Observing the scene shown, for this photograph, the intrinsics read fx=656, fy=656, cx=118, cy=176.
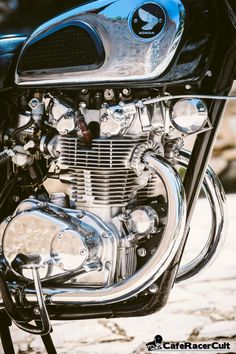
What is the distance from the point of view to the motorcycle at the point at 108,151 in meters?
1.83

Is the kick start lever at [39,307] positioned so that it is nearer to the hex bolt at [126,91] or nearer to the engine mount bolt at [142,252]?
the engine mount bolt at [142,252]

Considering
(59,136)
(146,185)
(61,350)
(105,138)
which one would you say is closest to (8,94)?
(59,136)

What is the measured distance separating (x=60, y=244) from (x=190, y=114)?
565 millimetres

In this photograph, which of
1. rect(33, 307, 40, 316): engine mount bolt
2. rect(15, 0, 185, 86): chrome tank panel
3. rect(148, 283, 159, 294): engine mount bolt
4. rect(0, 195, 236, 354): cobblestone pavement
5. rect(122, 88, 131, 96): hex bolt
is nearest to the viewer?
A: rect(15, 0, 185, 86): chrome tank panel

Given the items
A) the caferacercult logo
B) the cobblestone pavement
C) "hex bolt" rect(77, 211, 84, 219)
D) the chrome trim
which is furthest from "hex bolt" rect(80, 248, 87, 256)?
the cobblestone pavement

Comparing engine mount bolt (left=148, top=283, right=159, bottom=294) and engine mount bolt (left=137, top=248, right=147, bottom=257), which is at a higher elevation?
engine mount bolt (left=137, top=248, right=147, bottom=257)

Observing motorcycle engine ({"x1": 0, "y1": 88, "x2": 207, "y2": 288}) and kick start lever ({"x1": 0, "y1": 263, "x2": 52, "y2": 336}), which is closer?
motorcycle engine ({"x1": 0, "y1": 88, "x2": 207, "y2": 288})

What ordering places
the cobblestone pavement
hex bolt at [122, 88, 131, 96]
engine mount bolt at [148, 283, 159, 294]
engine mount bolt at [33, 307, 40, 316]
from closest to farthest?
hex bolt at [122, 88, 131, 96]
engine mount bolt at [148, 283, 159, 294]
engine mount bolt at [33, 307, 40, 316]
the cobblestone pavement

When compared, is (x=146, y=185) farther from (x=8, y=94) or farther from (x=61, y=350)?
(x=61, y=350)

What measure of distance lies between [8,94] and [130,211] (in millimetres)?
563

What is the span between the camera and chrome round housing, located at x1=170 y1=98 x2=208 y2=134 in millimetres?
1839

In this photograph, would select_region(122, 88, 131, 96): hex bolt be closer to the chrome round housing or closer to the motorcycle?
the motorcycle

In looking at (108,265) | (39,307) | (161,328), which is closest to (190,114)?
(108,265)

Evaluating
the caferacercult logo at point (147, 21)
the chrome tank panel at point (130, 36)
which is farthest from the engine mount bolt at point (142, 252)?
the caferacercult logo at point (147, 21)
